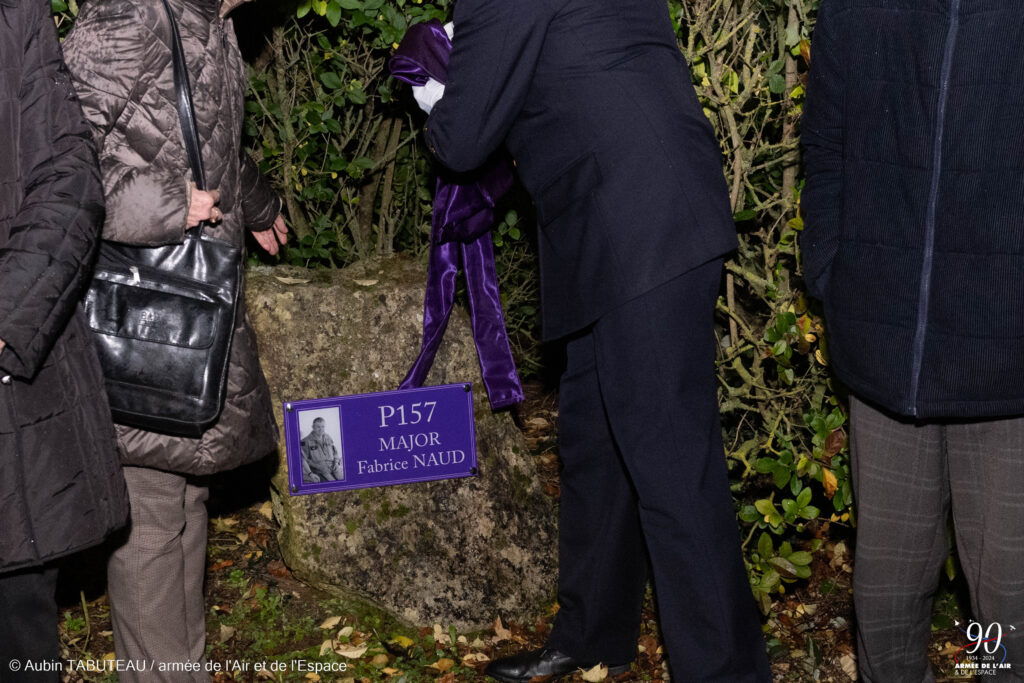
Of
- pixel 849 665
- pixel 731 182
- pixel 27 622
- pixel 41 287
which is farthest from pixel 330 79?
pixel 849 665

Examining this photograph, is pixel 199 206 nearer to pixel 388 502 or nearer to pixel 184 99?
pixel 184 99

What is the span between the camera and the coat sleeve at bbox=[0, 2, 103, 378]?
2.46 metres

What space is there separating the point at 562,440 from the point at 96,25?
5.80ft

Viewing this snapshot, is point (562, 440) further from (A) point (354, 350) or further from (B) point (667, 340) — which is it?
(A) point (354, 350)

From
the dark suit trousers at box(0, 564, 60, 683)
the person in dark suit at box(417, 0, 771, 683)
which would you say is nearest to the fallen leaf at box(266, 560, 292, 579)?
the dark suit trousers at box(0, 564, 60, 683)

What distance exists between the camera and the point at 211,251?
287cm

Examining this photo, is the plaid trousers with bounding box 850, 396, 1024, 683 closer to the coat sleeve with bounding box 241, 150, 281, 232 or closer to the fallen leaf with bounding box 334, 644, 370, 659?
the fallen leaf with bounding box 334, 644, 370, 659

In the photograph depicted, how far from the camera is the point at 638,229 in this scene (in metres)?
2.85

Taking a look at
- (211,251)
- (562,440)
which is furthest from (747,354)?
(211,251)

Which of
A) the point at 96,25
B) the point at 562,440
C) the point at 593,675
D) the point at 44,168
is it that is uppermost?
the point at 96,25

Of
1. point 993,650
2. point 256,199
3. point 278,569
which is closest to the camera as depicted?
point 993,650

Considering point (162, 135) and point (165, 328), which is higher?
point (162, 135)

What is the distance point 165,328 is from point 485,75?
105cm

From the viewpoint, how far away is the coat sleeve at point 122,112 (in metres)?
2.69
